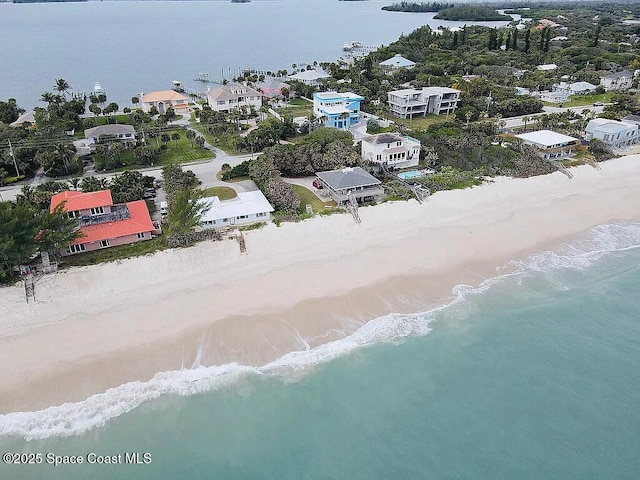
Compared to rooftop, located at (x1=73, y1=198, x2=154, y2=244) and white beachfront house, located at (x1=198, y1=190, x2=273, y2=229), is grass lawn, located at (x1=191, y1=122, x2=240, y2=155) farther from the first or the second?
rooftop, located at (x1=73, y1=198, x2=154, y2=244)

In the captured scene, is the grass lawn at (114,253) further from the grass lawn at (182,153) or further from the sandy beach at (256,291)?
the grass lawn at (182,153)

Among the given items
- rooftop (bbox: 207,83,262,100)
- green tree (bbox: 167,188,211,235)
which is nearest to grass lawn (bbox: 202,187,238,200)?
green tree (bbox: 167,188,211,235)

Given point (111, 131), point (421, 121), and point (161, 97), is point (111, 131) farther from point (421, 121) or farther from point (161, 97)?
point (421, 121)

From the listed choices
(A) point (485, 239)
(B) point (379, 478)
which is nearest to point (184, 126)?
(A) point (485, 239)

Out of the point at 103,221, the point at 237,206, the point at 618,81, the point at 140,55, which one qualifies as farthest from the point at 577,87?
the point at 140,55

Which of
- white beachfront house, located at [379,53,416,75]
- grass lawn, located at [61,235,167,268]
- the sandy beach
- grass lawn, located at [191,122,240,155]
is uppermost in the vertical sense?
white beachfront house, located at [379,53,416,75]

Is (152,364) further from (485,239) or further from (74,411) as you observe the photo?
(485,239)
